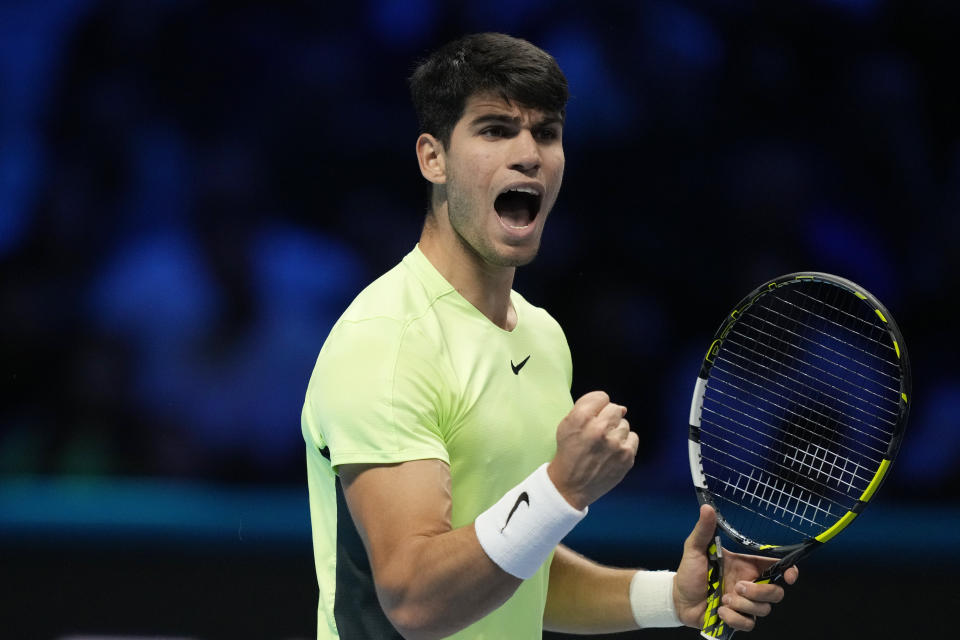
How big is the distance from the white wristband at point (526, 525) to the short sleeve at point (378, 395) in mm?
170

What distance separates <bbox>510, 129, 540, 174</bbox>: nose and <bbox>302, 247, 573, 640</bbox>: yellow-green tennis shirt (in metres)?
0.26

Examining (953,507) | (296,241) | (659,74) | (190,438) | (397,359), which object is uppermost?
(659,74)

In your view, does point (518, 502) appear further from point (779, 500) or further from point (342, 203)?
point (342, 203)

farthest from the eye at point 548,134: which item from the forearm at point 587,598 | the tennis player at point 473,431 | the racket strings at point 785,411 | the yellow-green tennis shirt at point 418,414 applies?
the racket strings at point 785,411

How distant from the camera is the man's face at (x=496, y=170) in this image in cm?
235

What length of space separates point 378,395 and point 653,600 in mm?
868

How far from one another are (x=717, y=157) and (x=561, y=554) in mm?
3514

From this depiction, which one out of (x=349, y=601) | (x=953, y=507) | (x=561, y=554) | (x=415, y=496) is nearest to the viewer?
(x=415, y=496)

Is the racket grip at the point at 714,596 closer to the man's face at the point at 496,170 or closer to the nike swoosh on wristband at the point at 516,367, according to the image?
the nike swoosh on wristband at the point at 516,367

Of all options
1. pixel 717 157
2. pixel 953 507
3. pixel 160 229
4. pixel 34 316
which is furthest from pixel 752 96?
pixel 34 316

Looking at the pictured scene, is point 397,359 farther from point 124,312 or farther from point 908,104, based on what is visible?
point 908,104

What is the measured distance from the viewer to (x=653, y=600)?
2574 mm

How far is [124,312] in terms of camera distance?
19.2ft

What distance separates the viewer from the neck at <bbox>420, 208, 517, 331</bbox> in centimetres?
239
